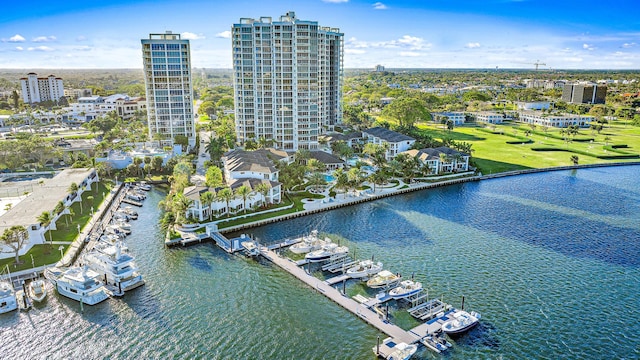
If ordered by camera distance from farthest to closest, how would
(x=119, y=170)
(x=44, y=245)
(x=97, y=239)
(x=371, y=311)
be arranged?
(x=119, y=170) < (x=97, y=239) < (x=44, y=245) < (x=371, y=311)

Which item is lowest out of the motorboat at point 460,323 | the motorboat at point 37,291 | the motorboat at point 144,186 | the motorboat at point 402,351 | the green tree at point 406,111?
the motorboat at point 402,351

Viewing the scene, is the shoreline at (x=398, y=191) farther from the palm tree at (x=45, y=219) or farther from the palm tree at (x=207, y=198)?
the palm tree at (x=45, y=219)

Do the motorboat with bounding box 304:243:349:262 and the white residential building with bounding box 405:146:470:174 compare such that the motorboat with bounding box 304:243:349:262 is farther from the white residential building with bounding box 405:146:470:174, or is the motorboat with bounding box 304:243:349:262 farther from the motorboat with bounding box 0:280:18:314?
the white residential building with bounding box 405:146:470:174

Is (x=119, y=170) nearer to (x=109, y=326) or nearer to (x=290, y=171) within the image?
(x=290, y=171)

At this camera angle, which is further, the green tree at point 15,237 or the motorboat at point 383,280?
the green tree at point 15,237

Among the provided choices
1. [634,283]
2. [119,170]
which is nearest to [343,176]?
[634,283]

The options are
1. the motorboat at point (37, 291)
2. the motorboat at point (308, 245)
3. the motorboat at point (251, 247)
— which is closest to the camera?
the motorboat at point (37, 291)

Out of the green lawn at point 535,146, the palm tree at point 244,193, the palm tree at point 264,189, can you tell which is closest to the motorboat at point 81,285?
the palm tree at point 244,193
